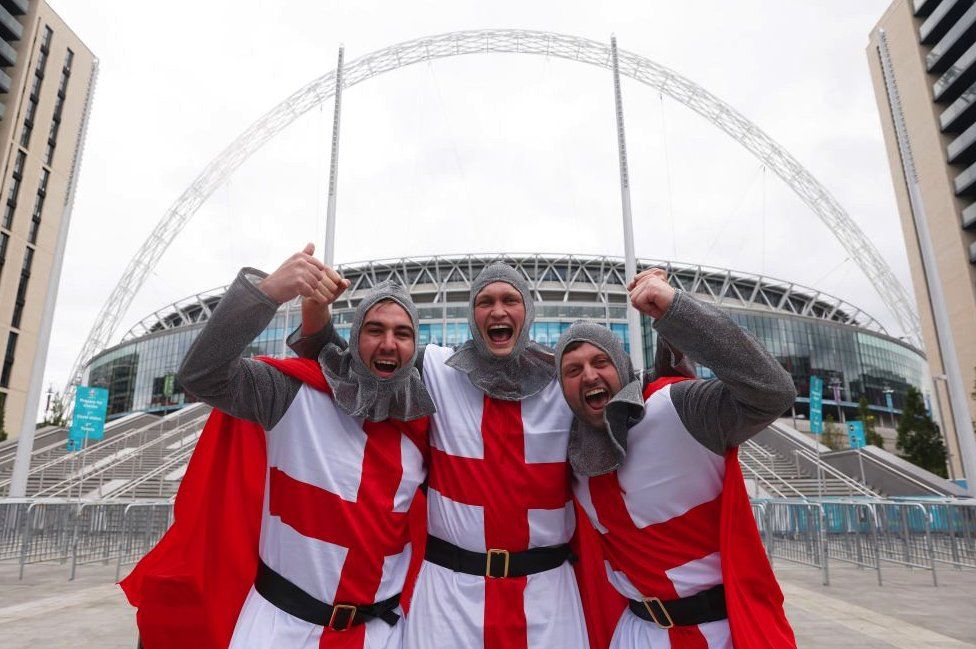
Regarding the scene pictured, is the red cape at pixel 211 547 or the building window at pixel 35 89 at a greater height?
the building window at pixel 35 89

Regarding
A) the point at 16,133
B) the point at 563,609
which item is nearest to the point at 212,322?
the point at 563,609

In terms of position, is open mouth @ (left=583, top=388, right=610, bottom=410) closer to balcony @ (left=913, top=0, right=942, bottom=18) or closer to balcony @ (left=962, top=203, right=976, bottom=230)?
balcony @ (left=962, top=203, right=976, bottom=230)

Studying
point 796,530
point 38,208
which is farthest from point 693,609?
point 38,208

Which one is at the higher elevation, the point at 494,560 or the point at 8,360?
the point at 8,360

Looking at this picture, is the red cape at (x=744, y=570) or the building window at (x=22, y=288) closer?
the red cape at (x=744, y=570)

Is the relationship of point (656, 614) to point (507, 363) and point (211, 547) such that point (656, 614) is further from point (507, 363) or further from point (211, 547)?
point (211, 547)

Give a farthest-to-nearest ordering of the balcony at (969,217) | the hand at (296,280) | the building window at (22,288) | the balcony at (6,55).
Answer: the building window at (22,288), the balcony at (6,55), the balcony at (969,217), the hand at (296,280)

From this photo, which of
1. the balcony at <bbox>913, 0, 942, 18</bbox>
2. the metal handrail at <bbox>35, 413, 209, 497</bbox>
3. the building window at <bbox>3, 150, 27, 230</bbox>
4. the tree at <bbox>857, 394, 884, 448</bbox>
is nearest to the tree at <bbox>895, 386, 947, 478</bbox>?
the tree at <bbox>857, 394, 884, 448</bbox>

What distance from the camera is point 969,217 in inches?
1797

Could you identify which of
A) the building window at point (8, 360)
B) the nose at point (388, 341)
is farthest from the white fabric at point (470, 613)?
the building window at point (8, 360)

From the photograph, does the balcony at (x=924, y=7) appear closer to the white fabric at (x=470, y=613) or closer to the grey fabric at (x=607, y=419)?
the grey fabric at (x=607, y=419)

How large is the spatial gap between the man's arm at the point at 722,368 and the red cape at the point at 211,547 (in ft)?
5.02

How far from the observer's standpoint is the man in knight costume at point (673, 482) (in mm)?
2291

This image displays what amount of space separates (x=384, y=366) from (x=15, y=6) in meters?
68.0
